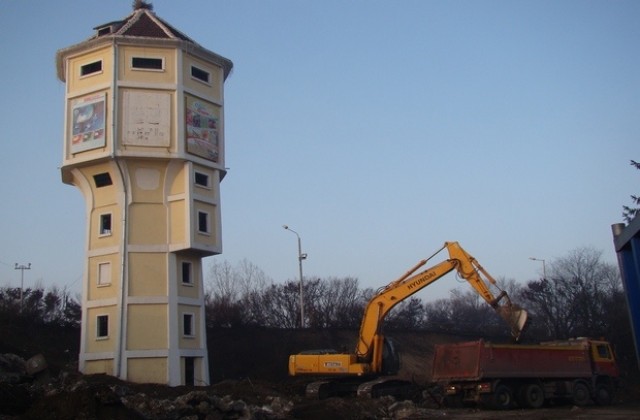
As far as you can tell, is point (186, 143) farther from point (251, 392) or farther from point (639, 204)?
point (639, 204)

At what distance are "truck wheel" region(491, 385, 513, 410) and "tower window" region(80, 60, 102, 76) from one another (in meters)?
26.2

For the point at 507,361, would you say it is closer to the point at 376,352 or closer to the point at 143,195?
the point at 376,352

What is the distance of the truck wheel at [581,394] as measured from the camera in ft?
99.4

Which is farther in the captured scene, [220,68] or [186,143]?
[220,68]

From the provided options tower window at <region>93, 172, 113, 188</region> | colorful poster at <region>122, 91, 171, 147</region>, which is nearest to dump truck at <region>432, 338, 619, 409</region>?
colorful poster at <region>122, 91, 171, 147</region>

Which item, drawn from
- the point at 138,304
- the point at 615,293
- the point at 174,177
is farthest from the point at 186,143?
the point at 615,293

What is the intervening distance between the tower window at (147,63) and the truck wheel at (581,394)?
26.2 m

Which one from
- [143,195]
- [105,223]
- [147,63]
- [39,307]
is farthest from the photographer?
A: [39,307]

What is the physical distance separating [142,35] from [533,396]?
2744 cm

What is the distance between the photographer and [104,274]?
37406 millimetres

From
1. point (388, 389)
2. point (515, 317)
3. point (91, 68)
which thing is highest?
point (91, 68)

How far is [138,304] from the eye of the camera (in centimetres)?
3638

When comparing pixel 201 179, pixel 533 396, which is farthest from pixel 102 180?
pixel 533 396

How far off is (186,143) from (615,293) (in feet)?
150
